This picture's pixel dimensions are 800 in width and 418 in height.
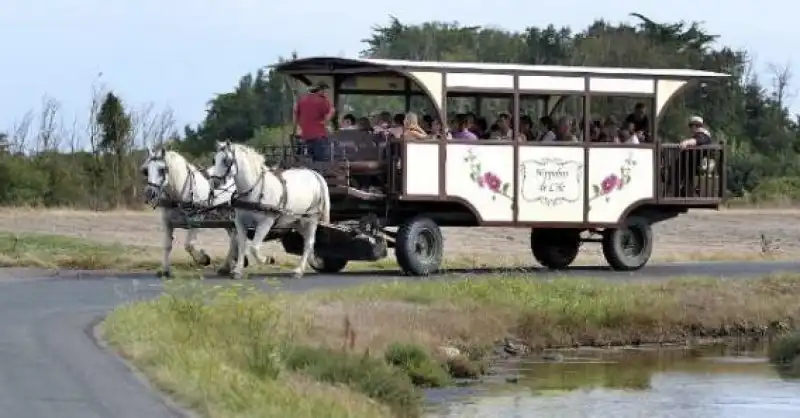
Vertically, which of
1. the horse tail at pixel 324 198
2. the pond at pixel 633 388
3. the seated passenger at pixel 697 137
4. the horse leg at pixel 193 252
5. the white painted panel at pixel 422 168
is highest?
the seated passenger at pixel 697 137

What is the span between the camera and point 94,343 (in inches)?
665

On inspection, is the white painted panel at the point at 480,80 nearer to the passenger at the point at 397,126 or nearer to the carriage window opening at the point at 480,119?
the carriage window opening at the point at 480,119

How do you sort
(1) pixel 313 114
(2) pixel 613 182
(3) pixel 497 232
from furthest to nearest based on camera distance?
(3) pixel 497 232, (2) pixel 613 182, (1) pixel 313 114

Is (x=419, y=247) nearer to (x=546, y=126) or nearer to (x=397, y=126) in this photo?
(x=397, y=126)

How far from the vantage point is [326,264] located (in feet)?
96.3

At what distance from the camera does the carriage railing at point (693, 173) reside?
30.4m

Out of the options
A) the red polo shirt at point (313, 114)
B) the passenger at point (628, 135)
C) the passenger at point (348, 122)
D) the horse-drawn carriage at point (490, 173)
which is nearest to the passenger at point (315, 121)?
the red polo shirt at point (313, 114)

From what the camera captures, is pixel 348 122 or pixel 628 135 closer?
pixel 348 122

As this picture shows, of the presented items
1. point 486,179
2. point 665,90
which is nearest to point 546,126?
point 486,179

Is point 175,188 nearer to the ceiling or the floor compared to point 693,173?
nearer to the floor

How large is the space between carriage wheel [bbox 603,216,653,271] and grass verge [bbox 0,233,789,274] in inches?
69.2

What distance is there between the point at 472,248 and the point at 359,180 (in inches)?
471

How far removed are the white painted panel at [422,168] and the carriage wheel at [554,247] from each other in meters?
4.28

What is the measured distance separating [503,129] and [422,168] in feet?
6.21
